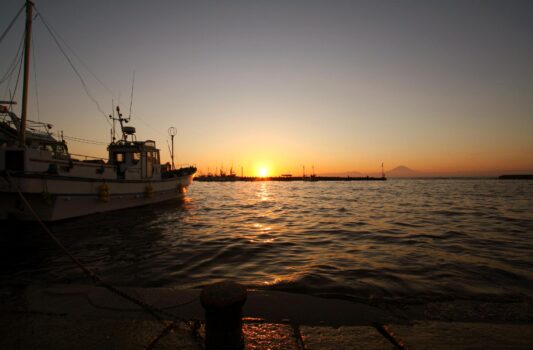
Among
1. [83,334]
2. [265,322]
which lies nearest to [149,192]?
[83,334]

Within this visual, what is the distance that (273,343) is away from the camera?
9.01 ft

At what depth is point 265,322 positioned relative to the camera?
3.27m

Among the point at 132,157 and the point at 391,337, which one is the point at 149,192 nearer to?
the point at 132,157

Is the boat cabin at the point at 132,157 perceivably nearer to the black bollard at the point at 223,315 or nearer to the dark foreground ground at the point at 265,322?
the dark foreground ground at the point at 265,322

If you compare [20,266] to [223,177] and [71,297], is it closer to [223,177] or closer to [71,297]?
[71,297]

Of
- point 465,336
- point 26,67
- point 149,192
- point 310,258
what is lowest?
point 310,258

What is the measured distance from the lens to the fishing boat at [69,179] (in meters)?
11.8

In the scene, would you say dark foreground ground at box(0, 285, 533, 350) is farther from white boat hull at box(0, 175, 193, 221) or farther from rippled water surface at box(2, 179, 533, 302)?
white boat hull at box(0, 175, 193, 221)

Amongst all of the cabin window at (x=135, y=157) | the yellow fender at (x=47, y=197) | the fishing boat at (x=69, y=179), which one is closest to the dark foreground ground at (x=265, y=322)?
the fishing boat at (x=69, y=179)

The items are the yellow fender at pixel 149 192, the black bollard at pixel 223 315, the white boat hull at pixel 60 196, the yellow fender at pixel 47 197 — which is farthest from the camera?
the yellow fender at pixel 149 192

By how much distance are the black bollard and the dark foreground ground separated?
41cm

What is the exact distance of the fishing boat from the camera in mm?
11750

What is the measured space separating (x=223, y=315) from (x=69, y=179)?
14330 mm

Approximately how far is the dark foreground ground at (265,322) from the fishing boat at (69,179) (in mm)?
4891
